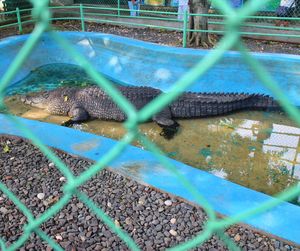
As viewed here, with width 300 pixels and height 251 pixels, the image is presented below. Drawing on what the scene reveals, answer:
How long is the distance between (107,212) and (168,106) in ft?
8.23

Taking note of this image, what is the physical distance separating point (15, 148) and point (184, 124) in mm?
2276

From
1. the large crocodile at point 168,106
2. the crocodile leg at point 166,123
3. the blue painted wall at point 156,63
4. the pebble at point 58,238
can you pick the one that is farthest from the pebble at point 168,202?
the blue painted wall at point 156,63

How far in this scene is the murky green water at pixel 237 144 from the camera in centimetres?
359

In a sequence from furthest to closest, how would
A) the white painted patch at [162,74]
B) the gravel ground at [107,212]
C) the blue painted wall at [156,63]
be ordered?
1. the white painted patch at [162,74]
2. the blue painted wall at [156,63]
3. the gravel ground at [107,212]

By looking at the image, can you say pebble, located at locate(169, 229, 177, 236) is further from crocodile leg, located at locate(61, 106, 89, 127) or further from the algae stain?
crocodile leg, located at locate(61, 106, 89, 127)

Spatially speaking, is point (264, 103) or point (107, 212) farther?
point (264, 103)

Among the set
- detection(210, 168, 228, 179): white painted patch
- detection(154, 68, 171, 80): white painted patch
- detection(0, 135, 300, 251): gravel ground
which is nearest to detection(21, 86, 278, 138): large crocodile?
detection(210, 168, 228, 179): white painted patch

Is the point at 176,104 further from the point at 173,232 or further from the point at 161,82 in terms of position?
the point at 173,232

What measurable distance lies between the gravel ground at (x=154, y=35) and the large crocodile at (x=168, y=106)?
2.33 m

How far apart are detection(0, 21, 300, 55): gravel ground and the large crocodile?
2332mm

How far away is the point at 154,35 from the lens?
8188mm

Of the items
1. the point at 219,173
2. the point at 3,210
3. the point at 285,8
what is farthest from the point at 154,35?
the point at 3,210

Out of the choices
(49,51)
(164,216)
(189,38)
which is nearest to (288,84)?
(189,38)

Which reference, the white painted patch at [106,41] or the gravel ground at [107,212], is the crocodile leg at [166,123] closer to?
the gravel ground at [107,212]
